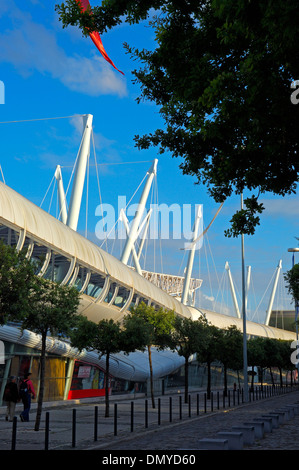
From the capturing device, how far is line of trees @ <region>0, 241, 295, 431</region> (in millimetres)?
15367

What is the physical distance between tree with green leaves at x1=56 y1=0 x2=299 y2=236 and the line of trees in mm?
4956

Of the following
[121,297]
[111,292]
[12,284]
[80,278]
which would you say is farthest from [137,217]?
[12,284]

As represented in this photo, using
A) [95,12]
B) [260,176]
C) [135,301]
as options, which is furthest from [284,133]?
[135,301]

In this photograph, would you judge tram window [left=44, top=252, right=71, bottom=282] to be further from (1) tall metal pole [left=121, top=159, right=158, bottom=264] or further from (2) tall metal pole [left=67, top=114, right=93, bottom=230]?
(1) tall metal pole [left=121, top=159, right=158, bottom=264]

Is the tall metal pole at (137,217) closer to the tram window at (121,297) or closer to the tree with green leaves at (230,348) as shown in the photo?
the tram window at (121,297)

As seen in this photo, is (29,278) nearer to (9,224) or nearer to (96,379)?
(9,224)

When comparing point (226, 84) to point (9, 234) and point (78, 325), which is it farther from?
point (9, 234)

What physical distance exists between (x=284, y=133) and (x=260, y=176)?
1444 mm

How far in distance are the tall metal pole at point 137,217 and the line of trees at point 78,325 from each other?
13.1 m

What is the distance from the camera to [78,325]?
2520 cm

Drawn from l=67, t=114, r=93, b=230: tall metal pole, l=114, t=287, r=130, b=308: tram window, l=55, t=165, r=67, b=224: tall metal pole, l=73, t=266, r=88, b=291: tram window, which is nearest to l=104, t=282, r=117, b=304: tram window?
l=114, t=287, r=130, b=308: tram window

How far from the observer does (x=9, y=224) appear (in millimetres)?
27453

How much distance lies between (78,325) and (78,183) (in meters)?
14.4

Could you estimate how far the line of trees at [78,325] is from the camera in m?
15.4
